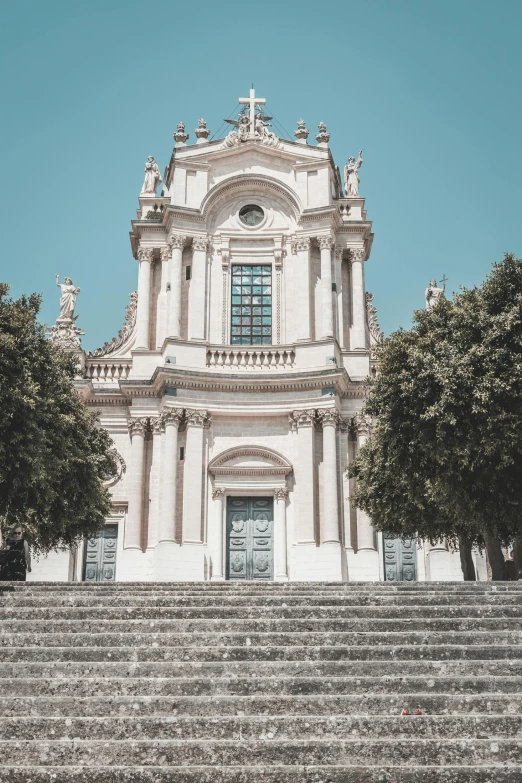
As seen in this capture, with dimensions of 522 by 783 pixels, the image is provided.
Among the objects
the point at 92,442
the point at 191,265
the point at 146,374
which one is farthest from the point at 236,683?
the point at 191,265

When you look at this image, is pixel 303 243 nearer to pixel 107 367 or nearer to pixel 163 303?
pixel 163 303

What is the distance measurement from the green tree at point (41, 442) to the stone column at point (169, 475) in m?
4.35

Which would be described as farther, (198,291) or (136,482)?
(198,291)

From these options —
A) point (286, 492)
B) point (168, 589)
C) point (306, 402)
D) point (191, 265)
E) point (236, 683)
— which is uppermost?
point (191, 265)

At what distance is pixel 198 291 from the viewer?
33.8 m

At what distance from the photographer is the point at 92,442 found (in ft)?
84.8

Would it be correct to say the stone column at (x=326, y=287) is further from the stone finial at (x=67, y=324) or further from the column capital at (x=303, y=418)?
the stone finial at (x=67, y=324)

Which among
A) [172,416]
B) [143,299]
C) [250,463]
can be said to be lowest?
[250,463]

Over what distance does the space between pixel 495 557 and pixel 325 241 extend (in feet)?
52.2

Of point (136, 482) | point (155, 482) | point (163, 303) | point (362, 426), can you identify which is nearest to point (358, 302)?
point (362, 426)

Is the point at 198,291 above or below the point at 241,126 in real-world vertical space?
Answer: below

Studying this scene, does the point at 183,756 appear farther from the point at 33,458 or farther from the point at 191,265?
the point at 191,265

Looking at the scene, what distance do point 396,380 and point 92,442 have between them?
29.5 ft

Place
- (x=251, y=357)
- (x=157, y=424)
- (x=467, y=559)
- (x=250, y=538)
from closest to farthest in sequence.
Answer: (x=467, y=559)
(x=250, y=538)
(x=157, y=424)
(x=251, y=357)
